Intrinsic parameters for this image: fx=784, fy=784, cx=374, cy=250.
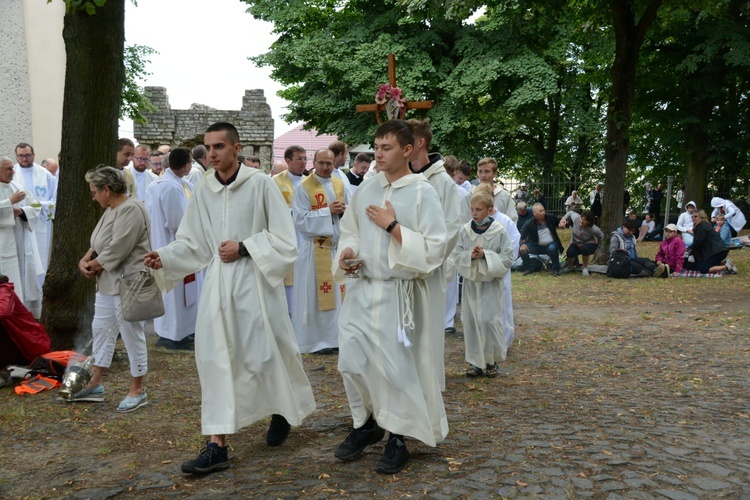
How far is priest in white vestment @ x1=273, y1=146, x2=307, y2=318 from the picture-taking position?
8.91 metres

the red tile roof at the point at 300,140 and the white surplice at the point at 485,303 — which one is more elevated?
the red tile roof at the point at 300,140

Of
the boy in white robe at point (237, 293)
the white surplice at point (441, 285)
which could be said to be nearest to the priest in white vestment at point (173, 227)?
the boy in white robe at point (237, 293)

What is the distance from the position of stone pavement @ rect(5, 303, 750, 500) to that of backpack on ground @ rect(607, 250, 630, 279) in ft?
25.5

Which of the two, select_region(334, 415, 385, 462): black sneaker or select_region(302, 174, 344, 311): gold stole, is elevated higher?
select_region(302, 174, 344, 311): gold stole

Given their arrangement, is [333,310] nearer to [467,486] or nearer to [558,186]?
[467,486]

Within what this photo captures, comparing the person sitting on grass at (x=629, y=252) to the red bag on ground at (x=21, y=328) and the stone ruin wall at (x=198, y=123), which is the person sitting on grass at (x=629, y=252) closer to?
the red bag on ground at (x=21, y=328)

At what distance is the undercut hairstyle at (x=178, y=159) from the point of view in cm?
879

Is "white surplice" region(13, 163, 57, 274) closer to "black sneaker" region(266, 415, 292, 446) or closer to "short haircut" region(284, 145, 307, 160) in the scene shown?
"short haircut" region(284, 145, 307, 160)

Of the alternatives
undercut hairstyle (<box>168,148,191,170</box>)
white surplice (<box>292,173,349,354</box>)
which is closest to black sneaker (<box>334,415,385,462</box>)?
white surplice (<box>292,173,349,354</box>)

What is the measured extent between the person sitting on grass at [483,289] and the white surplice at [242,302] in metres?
2.49

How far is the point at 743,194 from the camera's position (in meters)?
26.1

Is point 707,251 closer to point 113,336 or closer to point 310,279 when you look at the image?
point 310,279

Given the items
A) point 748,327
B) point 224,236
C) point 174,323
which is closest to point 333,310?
point 174,323

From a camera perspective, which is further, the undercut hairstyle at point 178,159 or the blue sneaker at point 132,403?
the undercut hairstyle at point 178,159
